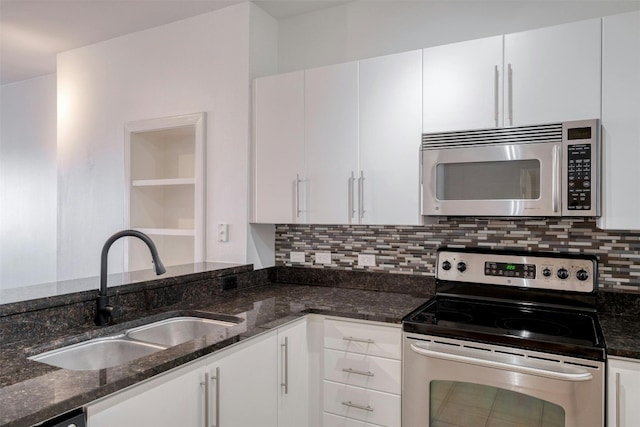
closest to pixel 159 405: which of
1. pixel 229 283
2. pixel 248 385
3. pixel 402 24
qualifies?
pixel 248 385

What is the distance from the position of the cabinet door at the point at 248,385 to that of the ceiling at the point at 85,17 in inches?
80.6

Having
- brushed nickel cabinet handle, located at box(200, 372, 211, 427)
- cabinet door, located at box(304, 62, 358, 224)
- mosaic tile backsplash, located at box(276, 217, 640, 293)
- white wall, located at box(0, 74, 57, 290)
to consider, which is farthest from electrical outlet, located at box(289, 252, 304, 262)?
white wall, located at box(0, 74, 57, 290)

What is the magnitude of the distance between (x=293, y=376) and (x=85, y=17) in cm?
267

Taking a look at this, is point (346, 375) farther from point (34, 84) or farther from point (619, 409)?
point (34, 84)

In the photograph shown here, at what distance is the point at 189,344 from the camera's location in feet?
4.75

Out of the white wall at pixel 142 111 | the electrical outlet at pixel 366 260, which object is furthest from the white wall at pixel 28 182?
the electrical outlet at pixel 366 260

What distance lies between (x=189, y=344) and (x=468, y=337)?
105cm

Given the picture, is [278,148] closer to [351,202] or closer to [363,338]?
[351,202]

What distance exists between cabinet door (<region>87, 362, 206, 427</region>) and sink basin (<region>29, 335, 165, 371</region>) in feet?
0.96

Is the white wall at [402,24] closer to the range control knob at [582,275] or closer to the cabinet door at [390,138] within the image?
the cabinet door at [390,138]

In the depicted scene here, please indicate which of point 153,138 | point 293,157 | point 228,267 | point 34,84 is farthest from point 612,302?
point 34,84

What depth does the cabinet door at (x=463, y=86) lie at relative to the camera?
1919 mm

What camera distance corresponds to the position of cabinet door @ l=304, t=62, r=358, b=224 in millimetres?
2252

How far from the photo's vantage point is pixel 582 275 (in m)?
1.93
